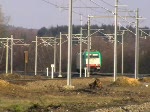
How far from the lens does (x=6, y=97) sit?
80.6 feet

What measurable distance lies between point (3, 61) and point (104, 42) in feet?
88.7

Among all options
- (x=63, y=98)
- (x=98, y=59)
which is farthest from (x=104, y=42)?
(x=63, y=98)

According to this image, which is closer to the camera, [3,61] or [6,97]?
[6,97]

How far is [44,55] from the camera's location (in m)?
127

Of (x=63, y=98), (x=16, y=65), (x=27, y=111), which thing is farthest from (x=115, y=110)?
(x=16, y=65)

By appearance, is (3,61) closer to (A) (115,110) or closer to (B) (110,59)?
(B) (110,59)

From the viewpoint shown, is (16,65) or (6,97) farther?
(16,65)

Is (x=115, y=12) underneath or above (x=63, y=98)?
above

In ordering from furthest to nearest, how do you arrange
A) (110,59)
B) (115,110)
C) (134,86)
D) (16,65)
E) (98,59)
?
(16,65)
(110,59)
(98,59)
(134,86)
(115,110)

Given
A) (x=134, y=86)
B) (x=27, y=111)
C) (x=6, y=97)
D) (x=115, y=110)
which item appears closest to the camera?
(x=27, y=111)

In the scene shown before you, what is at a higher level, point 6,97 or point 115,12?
point 115,12

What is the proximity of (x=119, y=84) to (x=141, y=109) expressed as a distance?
18.9 meters

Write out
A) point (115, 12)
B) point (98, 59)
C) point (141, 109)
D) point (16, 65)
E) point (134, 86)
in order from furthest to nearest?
point (16, 65)
point (98, 59)
point (115, 12)
point (134, 86)
point (141, 109)

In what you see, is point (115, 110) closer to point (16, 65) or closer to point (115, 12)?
point (115, 12)
